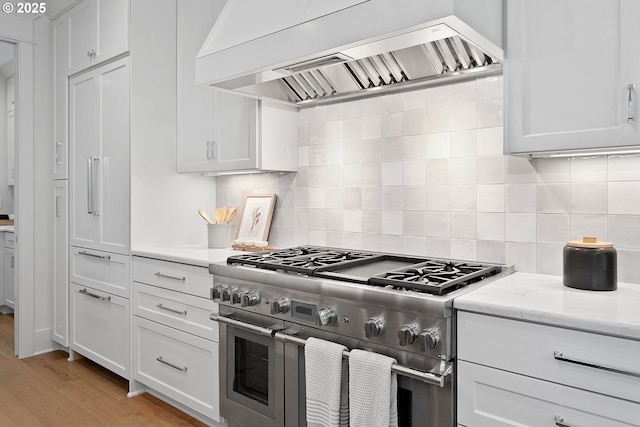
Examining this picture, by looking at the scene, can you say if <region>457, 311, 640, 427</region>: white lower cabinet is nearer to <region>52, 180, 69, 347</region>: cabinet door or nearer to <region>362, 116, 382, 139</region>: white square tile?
<region>362, 116, 382, 139</region>: white square tile

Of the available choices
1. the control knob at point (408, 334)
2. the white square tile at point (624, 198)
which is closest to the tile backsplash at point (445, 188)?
the white square tile at point (624, 198)

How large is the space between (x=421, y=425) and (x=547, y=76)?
1.23 metres

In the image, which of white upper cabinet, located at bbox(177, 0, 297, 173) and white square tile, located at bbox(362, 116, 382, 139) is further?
white upper cabinet, located at bbox(177, 0, 297, 173)

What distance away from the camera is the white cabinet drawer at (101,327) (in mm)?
2898

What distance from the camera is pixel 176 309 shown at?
8.19ft

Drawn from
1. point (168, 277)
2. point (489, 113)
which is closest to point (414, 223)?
point (489, 113)

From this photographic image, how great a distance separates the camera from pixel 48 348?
3678mm

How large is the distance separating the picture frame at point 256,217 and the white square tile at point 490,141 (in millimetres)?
1292

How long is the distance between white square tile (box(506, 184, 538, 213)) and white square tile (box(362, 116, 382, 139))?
0.72 meters

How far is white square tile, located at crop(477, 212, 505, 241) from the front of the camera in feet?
6.53

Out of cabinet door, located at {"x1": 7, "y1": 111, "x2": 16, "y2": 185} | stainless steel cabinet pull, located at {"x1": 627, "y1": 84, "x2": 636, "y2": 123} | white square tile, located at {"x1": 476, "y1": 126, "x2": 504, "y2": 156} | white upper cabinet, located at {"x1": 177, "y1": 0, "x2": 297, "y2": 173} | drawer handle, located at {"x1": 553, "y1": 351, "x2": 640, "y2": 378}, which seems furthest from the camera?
cabinet door, located at {"x1": 7, "y1": 111, "x2": 16, "y2": 185}

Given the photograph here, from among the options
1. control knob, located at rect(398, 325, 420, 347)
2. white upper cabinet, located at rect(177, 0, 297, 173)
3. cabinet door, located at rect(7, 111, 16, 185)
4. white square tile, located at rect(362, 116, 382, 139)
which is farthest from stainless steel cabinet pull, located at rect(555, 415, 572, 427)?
cabinet door, located at rect(7, 111, 16, 185)

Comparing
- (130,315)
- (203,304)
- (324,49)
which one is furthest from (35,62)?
(324,49)

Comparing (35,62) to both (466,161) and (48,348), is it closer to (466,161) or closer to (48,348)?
(48,348)
